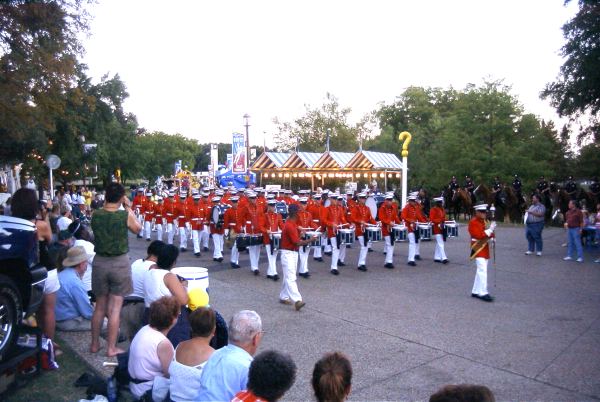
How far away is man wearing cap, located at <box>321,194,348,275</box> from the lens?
523 inches

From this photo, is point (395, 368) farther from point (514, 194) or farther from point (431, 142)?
point (431, 142)

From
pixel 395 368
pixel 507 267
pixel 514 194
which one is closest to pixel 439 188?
pixel 514 194

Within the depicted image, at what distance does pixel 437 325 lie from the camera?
27.2ft

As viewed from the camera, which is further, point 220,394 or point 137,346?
point 137,346

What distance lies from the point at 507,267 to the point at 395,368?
8.65 m

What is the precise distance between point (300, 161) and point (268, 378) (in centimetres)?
3034

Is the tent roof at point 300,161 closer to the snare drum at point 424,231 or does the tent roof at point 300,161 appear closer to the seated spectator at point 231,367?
the snare drum at point 424,231

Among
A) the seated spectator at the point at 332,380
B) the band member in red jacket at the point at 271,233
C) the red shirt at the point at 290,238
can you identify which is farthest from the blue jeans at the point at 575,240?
the seated spectator at the point at 332,380

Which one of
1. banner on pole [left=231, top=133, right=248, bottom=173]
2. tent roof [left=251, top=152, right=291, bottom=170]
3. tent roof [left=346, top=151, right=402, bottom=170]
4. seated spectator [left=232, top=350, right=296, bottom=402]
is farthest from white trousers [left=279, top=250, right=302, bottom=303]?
tent roof [left=251, top=152, right=291, bottom=170]

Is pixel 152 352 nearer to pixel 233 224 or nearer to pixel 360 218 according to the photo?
pixel 233 224

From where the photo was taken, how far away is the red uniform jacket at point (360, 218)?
1413 centimetres

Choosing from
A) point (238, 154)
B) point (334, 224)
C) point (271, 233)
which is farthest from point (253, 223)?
point (238, 154)

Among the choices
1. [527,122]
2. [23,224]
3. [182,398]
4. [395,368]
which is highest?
[527,122]

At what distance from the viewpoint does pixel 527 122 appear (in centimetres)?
3259
